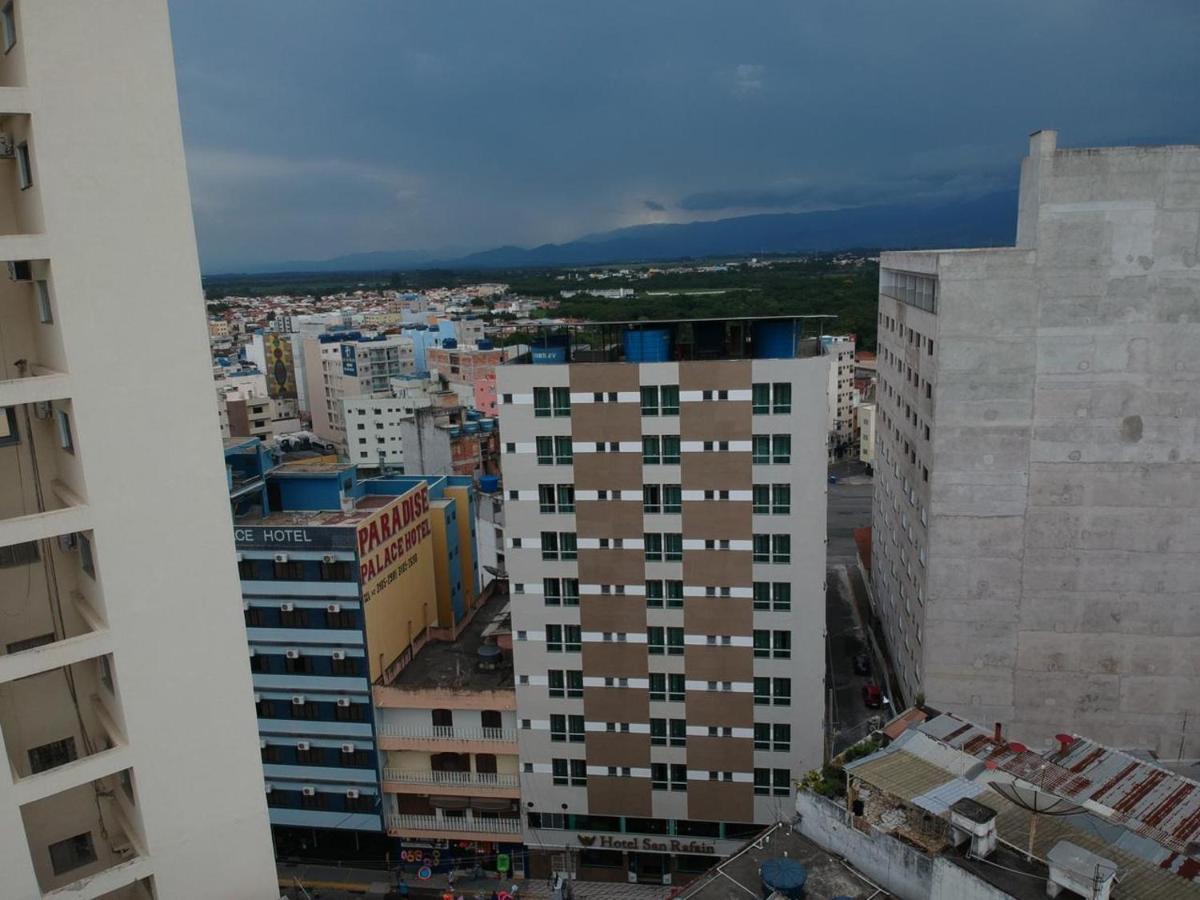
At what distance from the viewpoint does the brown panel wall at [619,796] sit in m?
33.5

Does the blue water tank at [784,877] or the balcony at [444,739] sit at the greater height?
the blue water tank at [784,877]

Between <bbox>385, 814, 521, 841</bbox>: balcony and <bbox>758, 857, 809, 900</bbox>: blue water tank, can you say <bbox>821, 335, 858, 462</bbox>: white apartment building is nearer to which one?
<bbox>385, 814, 521, 841</bbox>: balcony

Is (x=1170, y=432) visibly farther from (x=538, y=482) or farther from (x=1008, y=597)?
(x=538, y=482)

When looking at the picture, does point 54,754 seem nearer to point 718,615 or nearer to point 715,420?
point 715,420

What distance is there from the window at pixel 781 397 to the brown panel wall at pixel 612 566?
7.11 metres

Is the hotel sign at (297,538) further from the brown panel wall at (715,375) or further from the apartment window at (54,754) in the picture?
the apartment window at (54,754)

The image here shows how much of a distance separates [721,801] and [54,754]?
27.4 m

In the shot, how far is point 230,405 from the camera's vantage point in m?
87.3

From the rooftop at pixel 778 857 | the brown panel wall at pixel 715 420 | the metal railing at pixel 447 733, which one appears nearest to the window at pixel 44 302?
the rooftop at pixel 778 857

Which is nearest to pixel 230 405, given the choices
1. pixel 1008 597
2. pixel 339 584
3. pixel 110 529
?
pixel 339 584

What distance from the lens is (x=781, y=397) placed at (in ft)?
99.1

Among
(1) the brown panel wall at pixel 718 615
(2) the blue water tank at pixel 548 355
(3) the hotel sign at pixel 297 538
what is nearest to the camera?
(1) the brown panel wall at pixel 718 615

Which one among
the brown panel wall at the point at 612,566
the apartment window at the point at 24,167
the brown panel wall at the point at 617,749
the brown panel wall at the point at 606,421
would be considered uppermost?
the apartment window at the point at 24,167

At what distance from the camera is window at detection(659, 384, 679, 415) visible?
30672mm
